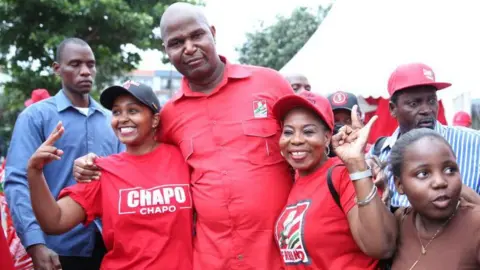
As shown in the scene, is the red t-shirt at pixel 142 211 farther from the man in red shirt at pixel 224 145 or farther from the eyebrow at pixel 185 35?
the eyebrow at pixel 185 35

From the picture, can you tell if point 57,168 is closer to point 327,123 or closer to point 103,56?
point 327,123

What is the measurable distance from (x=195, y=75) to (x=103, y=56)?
10.8 metres

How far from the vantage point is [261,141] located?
11.3ft

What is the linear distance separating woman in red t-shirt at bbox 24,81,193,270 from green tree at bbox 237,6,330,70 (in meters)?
24.5

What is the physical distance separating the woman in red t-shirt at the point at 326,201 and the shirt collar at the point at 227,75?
1.24 feet

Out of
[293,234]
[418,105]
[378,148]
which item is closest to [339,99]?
[378,148]

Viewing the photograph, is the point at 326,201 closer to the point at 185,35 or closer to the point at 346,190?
the point at 346,190

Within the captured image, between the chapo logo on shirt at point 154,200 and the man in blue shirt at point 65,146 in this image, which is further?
the man in blue shirt at point 65,146

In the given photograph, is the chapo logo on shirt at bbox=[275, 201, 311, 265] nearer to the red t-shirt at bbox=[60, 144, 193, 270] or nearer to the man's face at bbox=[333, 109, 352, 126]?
the red t-shirt at bbox=[60, 144, 193, 270]

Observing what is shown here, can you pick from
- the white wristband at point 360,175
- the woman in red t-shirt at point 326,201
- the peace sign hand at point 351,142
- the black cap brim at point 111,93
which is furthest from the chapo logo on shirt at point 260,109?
the white wristband at point 360,175

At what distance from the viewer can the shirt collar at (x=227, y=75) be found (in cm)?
358

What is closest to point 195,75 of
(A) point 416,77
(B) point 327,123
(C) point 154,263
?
(B) point 327,123

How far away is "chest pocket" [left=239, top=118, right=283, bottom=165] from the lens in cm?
339

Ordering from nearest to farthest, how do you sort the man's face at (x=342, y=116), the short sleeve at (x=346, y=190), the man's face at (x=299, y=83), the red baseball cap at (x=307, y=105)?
the short sleeve at (x=346, y=190) < the red baseball cap at (x=307, y=105) < the man's face at (x=342, y=116) < the man's face at (x=299, y=83)
